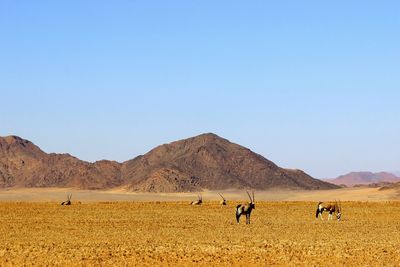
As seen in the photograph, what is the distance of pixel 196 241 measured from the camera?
100 feet

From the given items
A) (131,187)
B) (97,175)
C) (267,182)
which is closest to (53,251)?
(131,187)

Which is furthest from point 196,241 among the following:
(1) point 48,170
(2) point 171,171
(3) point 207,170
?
(1) point 48,170

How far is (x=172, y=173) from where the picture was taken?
14288 cm

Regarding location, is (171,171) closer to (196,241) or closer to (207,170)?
(207,170)

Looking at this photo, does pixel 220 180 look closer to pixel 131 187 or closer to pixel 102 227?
pixel 131 187

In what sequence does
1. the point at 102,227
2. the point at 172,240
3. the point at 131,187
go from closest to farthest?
1. the point at 172,240
2. the point at 102,227
3. the point at 131,187

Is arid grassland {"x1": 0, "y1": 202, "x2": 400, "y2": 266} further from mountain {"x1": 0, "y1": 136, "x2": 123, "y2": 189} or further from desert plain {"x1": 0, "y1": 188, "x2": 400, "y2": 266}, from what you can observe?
mountain {"x1": 0, "y1": 136, "x2": 123, "y2": 189}

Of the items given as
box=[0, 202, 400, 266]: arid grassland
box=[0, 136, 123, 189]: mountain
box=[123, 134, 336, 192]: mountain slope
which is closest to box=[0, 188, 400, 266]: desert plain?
box=[0, 202, 400, 266]: arid grassland

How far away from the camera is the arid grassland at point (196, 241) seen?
79.9 ft

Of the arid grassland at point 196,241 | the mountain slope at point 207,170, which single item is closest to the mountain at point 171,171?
the mountain slope at point 207,170

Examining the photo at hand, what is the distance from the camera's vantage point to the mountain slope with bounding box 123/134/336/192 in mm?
141750

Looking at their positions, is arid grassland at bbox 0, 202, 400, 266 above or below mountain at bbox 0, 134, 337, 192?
below

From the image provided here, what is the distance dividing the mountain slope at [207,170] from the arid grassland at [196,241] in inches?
3639

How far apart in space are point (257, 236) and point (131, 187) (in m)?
111
